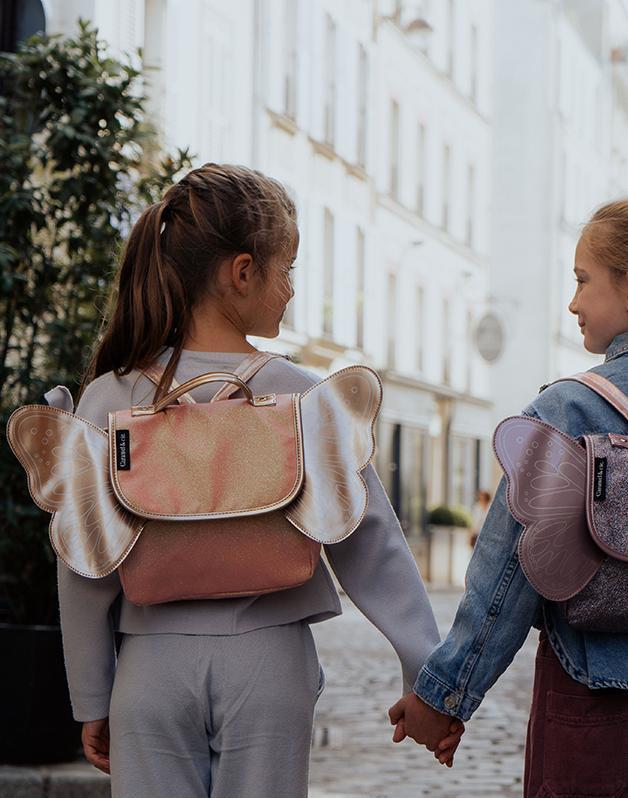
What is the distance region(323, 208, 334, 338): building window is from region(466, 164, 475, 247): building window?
942 cm

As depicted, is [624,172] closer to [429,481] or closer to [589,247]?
[429,481]

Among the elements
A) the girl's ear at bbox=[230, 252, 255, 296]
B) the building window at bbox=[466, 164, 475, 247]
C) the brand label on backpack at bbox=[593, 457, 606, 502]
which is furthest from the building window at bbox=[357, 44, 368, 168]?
the brand label on backpack at bbox=[593, 457, 606, 502]

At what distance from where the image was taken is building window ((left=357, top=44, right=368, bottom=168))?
29.3m

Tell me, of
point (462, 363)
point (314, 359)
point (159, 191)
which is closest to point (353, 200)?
point (314, 359)

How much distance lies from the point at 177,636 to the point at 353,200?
26.1 meters

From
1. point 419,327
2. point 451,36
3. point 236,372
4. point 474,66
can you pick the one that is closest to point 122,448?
point 236,372

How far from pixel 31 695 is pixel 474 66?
3201 cm

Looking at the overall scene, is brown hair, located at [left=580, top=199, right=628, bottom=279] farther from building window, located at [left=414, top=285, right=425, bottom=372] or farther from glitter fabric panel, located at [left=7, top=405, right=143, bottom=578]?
building window, located at [left=414, top=285, right=425, bottom=372]

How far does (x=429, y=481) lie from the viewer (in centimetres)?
3403

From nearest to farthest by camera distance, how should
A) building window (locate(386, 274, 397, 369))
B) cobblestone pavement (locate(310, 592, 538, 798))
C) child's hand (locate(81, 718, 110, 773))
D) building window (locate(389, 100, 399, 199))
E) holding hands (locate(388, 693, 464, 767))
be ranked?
child's hand (locate(81, 718, 110, 773))
holding hands (locate(388, 693, 464, 767))
cobblestone pavement (locate(310, 592, 538, 798))
building window (locate(386, 274, 397, 369))
building window (locate(389, 100, 399, 199))

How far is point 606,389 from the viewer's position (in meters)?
3.14

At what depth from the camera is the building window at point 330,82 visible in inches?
1082

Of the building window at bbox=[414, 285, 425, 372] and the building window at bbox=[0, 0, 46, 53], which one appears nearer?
the building window at bbox=[0, 0, 46, 53]

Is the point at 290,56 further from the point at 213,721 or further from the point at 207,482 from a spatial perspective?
the point at 213,721
